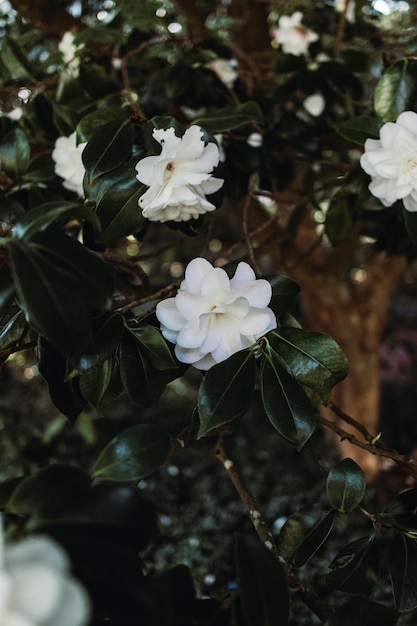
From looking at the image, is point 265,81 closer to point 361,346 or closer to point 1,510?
point 361,346

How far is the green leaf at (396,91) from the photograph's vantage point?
0.87 meters

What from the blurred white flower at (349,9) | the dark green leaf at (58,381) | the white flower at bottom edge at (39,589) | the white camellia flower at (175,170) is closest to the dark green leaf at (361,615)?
the white flower at bottom edge at (39,589)

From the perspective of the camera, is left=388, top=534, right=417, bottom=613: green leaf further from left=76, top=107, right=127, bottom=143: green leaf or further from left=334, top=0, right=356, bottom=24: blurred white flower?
left=334, top=0, right=356, bottom=24: blurred white flower

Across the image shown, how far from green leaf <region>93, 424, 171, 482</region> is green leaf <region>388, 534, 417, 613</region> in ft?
1.03

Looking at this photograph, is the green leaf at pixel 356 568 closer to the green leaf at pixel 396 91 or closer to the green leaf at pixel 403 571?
the green leaf at pixel 403 571

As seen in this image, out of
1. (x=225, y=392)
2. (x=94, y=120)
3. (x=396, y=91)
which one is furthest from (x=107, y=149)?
(x=396, y=91)

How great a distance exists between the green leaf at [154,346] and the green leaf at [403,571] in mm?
334

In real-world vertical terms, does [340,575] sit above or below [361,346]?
above

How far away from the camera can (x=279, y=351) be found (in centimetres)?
65

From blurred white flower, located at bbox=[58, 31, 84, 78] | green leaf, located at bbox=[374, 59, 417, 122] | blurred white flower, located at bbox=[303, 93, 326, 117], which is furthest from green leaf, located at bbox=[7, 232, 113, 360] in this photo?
blurred white flower, located at bbox=[303, 93, 326, 117]

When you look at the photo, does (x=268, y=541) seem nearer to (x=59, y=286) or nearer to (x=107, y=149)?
(x=59, y=286)

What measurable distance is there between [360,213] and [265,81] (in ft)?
2.39

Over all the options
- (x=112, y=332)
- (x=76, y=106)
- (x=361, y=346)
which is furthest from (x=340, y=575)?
(x=361, y=346)

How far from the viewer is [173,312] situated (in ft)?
2.19
